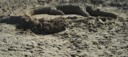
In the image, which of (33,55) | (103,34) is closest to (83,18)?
(103,34)

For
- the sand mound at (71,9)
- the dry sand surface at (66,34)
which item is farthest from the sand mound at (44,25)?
the sand mound at (71,9)

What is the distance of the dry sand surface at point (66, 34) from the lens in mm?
6625

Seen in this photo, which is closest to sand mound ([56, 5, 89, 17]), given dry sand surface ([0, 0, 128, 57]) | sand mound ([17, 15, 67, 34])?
dry sand surface ([0, 0, 128, 57])

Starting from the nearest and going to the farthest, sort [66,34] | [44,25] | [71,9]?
[66,34]
[44,25]
[71,9]

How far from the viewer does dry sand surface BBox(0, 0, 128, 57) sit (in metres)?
6.62

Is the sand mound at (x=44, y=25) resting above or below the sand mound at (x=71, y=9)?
above

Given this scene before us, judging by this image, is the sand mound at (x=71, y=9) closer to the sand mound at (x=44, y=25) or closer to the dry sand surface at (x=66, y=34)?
the dry sand surface at (x=66, y=34)

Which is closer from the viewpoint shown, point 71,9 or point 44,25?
point 44,25

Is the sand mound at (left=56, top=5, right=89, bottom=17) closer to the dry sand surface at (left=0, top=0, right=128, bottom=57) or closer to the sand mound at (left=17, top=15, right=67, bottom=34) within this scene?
the dry sand surface at (left=0, top=0, right=128, bottom=57)

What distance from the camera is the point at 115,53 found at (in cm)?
648

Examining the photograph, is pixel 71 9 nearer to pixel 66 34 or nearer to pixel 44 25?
pixel 44 25

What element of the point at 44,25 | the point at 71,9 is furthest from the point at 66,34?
the point at 71,9

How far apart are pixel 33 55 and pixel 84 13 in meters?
2.96

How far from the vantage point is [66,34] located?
742 cm
